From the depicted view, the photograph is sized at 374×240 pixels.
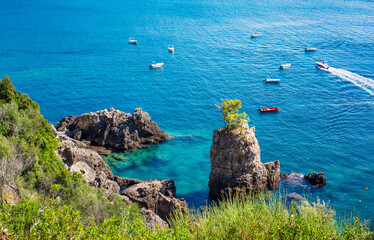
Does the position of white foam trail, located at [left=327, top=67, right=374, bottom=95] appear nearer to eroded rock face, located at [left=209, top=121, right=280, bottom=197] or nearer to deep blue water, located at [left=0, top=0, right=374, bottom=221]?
deep blue water, located at [left=0, top=0, right=374, bottom=221]

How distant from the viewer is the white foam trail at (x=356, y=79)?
81688 mm

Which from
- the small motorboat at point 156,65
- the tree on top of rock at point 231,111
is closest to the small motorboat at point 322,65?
the small motorboat at point 156,65

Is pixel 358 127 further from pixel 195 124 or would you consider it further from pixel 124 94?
pixel 124 94

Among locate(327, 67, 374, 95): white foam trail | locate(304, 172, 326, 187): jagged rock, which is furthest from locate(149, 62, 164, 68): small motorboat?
locate(304, 172, 326, 187): jagged rock

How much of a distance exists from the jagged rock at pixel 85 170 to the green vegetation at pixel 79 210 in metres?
3.57

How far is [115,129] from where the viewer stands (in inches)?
2382

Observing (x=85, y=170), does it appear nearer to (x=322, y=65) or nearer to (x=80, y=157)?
(x=80, y=157)

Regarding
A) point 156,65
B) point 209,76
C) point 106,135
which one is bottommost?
point 106,135

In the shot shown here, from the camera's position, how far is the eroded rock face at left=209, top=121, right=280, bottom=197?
4716cm

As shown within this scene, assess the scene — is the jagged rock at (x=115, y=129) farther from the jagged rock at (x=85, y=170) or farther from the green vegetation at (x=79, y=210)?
the green vegetation at (x=79, y=210)

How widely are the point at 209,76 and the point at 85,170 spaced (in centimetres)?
5331

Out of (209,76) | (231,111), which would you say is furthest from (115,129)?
(209,76)

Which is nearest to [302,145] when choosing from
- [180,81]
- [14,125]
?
[180,81]

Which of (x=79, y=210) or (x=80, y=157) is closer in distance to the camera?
(x=79, y=210)
